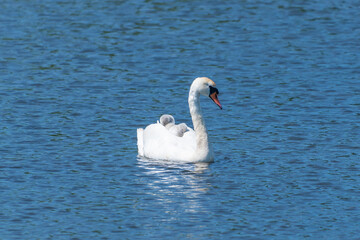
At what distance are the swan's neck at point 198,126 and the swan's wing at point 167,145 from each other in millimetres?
272

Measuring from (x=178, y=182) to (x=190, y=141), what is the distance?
6.98 feet

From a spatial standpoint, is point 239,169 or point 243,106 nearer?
point 239,169

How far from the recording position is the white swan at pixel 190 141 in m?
19.0

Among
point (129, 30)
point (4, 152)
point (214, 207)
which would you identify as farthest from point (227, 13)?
Result: point (214, 207)

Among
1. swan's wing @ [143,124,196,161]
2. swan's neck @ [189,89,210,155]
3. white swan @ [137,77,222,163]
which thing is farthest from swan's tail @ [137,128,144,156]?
swan's neck @ [189,89,210,155]

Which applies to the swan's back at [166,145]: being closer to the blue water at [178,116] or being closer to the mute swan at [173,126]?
the mute swan at [173,126]

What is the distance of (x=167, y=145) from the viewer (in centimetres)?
1931

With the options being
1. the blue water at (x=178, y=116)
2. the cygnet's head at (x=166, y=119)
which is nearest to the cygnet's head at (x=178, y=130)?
the cygnet's head at (x=166, y=119)

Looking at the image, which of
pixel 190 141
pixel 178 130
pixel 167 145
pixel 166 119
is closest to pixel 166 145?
pixel 167 145

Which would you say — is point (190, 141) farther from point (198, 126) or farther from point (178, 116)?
point (178, 116)

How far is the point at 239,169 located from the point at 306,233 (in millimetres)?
3723

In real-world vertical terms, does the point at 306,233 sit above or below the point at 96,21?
below

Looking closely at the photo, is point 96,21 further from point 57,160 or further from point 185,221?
point 185,221

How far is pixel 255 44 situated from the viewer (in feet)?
96.0
